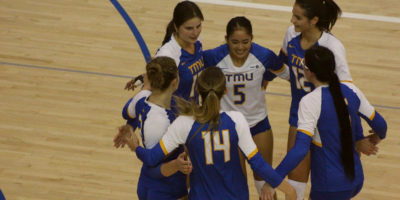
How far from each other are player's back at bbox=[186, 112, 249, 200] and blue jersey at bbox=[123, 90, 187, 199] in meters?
0.27

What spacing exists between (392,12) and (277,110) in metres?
3.46

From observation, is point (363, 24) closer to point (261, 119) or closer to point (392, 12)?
point (392, 12)

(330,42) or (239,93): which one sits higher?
(330,42)

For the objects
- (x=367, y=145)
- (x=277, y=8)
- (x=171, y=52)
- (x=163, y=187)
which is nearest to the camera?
(x=163, y=187)

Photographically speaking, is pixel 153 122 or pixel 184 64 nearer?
pixel 153 122

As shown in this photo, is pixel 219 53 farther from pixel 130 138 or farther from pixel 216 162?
pixel 216 162

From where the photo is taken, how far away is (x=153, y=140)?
4.19 meters

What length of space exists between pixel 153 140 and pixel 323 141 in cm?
119

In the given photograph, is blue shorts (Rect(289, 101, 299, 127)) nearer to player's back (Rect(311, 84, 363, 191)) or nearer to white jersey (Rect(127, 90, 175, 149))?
player's back (Rect(311, 84, 363, 191))

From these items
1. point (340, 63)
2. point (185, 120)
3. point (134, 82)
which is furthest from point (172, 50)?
point (340, 63)

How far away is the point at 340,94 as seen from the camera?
4152 millimetres

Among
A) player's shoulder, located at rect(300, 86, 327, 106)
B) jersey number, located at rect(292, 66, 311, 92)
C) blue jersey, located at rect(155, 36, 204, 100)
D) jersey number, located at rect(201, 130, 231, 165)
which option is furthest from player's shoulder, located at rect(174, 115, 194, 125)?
jersey number, located at rect(292, 66, 311, 92)

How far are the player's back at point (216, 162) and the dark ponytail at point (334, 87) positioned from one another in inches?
28.4

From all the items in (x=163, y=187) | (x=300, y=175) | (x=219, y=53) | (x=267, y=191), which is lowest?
(x=300, y=175)
